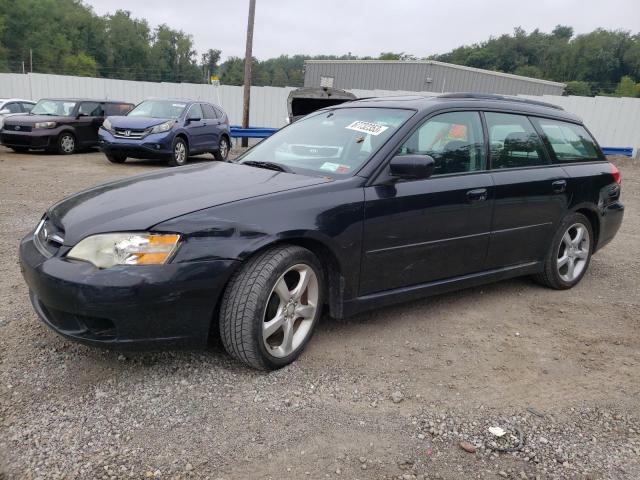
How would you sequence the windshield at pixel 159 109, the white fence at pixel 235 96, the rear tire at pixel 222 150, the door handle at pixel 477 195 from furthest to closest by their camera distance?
1. the white fence at pixel 235 96
2. the rear tire at pixel 222 150
3. the windshield at pixel 159 109
4. the door handle at pixel 477 195

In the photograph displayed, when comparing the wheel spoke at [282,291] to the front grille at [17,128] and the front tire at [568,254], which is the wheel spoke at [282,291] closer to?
the front tire at [568,254]

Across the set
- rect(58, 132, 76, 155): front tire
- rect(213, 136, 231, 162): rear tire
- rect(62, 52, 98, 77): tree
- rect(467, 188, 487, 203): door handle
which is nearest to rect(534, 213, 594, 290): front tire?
rect(467, 188, 487, 203): door handle

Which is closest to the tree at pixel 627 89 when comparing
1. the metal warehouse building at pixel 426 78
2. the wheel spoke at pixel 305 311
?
the metal warehouse building at pixel 426 78

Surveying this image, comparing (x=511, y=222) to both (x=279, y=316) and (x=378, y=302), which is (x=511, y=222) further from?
(x=279, y=316)

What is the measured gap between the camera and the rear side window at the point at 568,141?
14.8 feet

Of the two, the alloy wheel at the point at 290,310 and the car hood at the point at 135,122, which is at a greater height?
the car hood at the point at 135,122

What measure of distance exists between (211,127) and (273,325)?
11.4m

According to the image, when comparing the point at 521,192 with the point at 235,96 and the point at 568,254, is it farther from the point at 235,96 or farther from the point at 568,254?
the point at 235,96

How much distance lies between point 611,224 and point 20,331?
197 inches

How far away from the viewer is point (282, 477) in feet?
7.24

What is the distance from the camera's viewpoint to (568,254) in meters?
4.73

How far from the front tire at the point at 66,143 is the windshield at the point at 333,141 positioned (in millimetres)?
11013

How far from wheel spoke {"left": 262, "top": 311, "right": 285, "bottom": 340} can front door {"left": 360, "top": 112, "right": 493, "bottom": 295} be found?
2.00ft

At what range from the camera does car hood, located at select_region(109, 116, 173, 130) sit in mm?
11812
